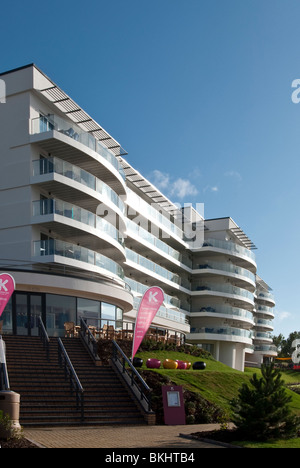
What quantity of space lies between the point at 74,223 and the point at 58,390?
45.6 feet

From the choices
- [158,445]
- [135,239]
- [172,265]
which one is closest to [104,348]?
[158,445]

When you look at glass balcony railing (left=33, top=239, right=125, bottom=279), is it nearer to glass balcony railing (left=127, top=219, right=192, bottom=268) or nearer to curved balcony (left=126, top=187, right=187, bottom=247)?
glass balcony railing (left=127, top=219, right=192, bottom=268)

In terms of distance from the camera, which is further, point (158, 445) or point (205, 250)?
point (205, 250)

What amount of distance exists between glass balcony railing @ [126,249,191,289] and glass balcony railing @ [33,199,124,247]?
1076 centimetres

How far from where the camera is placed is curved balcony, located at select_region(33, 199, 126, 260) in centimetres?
3288

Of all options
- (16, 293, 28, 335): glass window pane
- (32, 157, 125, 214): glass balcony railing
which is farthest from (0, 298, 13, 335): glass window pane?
(32, 157, 125, 214): glass balcony railing

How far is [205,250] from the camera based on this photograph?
64188 millimetres

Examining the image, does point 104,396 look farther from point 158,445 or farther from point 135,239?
point 135,239

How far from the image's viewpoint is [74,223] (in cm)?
3359

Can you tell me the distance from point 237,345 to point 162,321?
20564mm

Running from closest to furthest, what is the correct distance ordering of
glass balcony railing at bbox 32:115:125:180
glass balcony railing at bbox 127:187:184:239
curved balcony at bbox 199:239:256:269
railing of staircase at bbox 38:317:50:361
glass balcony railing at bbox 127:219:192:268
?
railing of staircase at bbox 38:317:50:361, glass balcony railing at bbox 32:115:125:180, glass balcony railing at bbox 127:219:192:268, glass balcony railing at bbox 127:187:184:239, curved balcony at bbox 199:239:256:269

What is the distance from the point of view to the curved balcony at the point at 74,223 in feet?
108

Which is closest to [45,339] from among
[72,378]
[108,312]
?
[72,378]

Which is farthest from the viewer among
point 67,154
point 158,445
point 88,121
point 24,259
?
point 88,121
